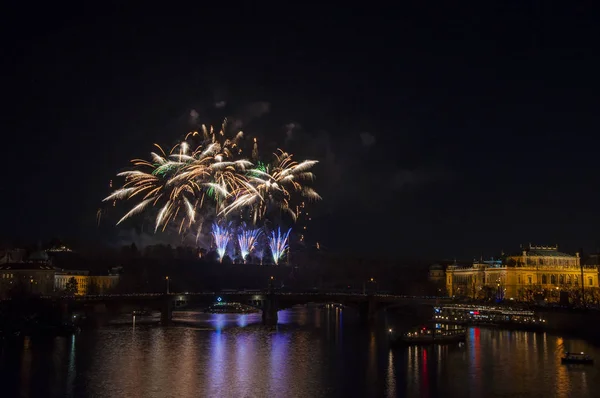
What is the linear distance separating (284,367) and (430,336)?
76.7ft

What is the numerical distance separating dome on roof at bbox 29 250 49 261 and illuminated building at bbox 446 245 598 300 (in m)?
90.7

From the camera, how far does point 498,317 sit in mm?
99500

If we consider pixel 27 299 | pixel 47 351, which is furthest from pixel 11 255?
pixel 47 351

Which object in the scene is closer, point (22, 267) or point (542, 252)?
point (22, 267)

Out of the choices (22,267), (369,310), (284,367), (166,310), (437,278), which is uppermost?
(22,267)

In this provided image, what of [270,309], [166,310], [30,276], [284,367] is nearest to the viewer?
[284,367]

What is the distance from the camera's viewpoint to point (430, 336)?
257 ft

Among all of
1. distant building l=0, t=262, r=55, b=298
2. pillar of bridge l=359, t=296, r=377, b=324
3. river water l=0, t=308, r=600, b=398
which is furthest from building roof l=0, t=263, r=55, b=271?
pillar of bridge l=359, t=296, r=377, b=324

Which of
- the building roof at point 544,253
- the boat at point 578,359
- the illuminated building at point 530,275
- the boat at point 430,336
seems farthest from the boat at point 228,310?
the boat at point 578,359

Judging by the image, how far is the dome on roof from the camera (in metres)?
148

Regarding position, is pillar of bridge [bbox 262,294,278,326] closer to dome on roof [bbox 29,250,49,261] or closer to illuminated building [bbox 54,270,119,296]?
illuminated building [bbox 54,270,119,296]

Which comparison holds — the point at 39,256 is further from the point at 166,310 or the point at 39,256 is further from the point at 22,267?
the point at 166,310

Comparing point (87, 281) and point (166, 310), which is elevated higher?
point (87, 281)

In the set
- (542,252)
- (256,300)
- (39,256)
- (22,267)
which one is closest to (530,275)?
(542,252)
